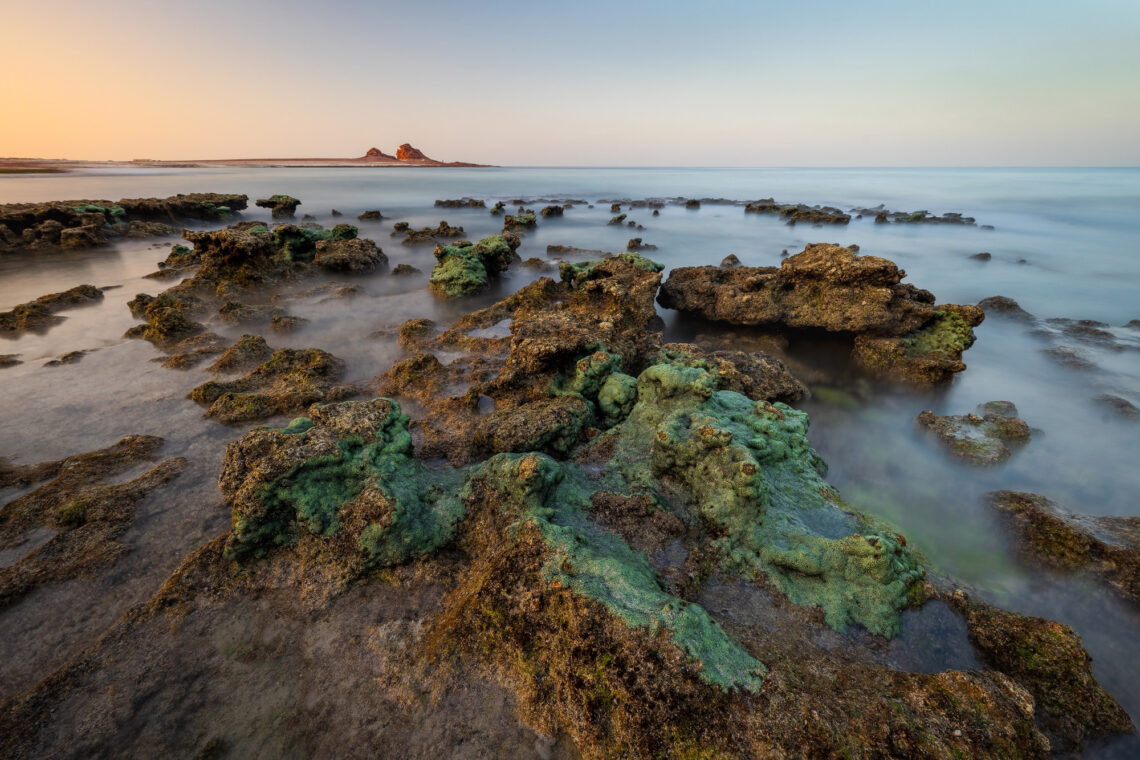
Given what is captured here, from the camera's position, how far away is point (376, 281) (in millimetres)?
13664

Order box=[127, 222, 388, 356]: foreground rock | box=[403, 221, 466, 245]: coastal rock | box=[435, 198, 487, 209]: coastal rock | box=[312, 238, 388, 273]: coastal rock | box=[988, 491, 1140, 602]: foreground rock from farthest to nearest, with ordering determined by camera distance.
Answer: box=[435, 198, 487, 209]: coastal rock < box=[403, 221, 466, 245]: coastal rock < box=[312, 238, 388, 273]: coastal rock < box=[127, 222, 388, 356]: foreground rock < box=[988, 491, 1140, 602]: foreground rock

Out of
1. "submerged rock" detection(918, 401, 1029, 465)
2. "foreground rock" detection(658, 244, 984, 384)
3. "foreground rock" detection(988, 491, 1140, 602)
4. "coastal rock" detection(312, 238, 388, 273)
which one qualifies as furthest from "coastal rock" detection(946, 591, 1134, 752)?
"coastal rock" detection(312, 238, 388, 273)

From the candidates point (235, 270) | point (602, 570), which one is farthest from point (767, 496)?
point (235, 270)

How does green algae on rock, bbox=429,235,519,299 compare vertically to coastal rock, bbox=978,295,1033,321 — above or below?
above

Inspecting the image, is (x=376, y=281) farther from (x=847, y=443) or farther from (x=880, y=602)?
(x=880, y=602)

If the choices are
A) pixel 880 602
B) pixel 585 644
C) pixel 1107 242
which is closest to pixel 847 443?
pixel 880 602

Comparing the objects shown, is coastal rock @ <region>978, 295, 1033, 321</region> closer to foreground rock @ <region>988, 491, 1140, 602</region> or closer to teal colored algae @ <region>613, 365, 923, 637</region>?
foreground rock @ <region>988, 491, 1140, 602</region>

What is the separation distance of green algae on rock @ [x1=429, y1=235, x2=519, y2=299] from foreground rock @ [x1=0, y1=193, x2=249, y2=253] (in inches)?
634

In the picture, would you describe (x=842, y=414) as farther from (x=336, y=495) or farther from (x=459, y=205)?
(x=459, y=205)

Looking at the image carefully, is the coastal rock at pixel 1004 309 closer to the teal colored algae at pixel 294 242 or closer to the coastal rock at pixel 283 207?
the teal colored algae at pixel 294 242

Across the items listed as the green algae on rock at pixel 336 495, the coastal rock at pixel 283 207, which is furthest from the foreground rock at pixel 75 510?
the coastal rock at pixel 283 207

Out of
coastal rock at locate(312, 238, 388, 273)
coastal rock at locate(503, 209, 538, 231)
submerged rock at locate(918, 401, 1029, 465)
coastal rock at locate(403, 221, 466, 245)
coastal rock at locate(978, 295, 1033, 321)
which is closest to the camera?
submerged rock at locate(918, 401, 1029, 465)

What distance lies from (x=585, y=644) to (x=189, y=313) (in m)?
11.8

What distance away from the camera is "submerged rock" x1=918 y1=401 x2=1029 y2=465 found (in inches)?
224
